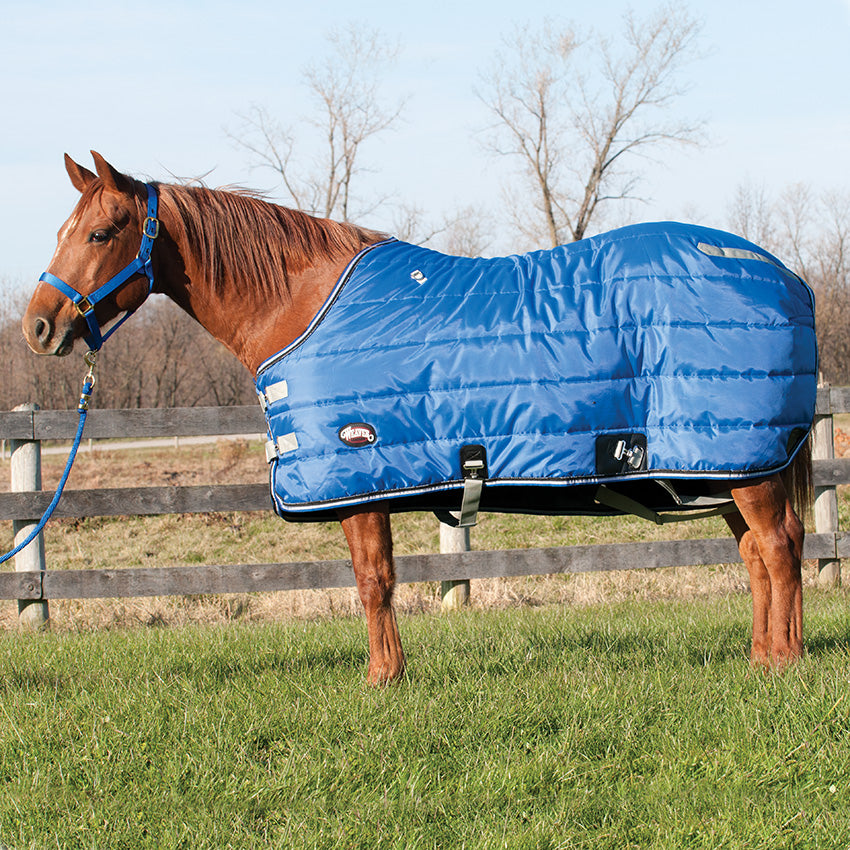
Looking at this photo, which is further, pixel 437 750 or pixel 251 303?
pixel 251 303

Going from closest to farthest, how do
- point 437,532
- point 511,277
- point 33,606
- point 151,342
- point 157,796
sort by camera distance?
point 157,796, point 511,277, point 33,606, point 437,532, point 151,342

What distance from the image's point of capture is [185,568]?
5699 mm

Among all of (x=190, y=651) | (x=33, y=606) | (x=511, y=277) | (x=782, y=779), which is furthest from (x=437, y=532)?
(x=782, y=779)

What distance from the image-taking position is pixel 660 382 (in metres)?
3.32

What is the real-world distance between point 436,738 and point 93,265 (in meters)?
2.31

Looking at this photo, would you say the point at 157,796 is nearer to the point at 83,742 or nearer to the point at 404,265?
the point at 83,742

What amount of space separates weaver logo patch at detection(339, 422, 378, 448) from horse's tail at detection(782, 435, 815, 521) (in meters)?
2.05

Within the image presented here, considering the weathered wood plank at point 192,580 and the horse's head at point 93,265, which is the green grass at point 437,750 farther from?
the weathered wood plank at point 192,580

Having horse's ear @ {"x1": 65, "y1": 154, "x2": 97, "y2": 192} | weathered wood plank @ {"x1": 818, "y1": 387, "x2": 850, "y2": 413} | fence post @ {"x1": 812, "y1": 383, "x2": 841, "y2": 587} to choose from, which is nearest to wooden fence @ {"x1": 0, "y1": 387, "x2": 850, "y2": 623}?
fence post @ {"x1": 812, "y1": 383, "x2": 841, "y2": 587}

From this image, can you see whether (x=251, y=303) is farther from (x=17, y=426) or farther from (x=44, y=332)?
(x=17, y=426)

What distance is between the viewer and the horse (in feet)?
11.0

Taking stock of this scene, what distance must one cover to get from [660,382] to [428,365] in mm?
951

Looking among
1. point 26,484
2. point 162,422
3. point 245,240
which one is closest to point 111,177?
point 245,240

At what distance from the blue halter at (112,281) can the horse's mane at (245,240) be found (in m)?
0.11
